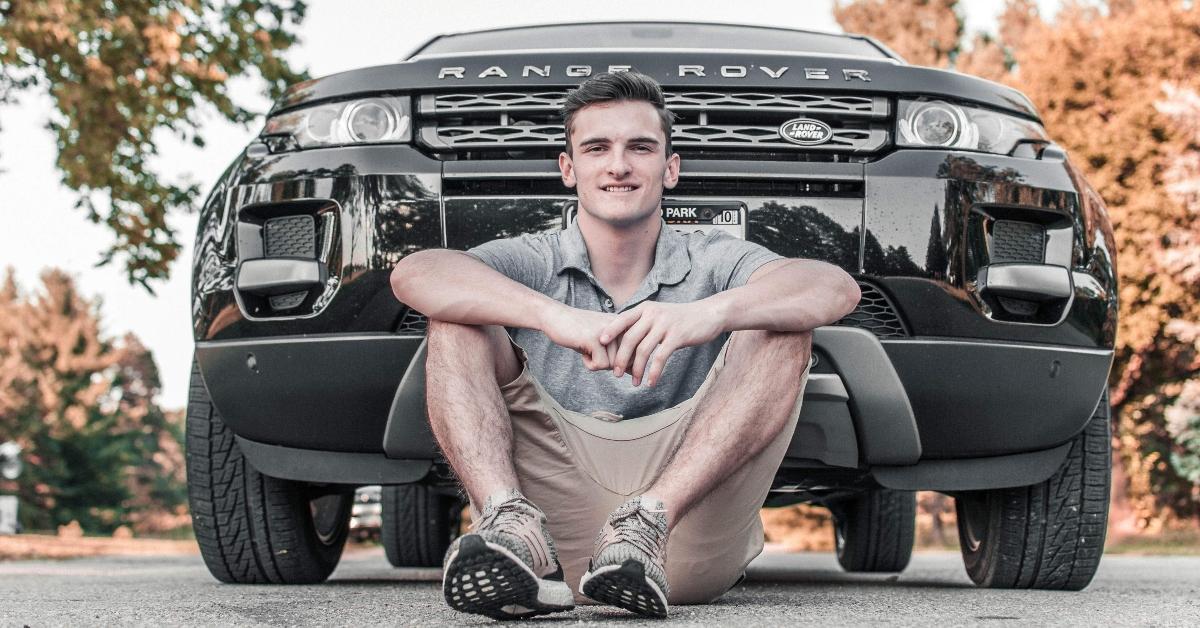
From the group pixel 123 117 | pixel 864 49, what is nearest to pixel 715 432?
pixel 864 49

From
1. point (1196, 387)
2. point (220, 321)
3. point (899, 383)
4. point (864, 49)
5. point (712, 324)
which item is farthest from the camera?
point (1196, 387)

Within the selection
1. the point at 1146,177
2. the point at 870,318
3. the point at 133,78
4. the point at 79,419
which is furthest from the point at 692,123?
the point at 79,419

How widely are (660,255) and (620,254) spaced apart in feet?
0.30

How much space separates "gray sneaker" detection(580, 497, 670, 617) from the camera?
2129 millimetres

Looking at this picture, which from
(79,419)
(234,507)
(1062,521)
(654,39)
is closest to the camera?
(1062,521)

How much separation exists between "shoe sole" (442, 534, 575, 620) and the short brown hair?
1.13m

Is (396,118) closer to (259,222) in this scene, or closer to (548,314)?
(259,222)

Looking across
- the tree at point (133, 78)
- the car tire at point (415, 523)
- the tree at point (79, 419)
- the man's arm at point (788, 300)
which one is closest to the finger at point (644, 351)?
the man's arm at point (788, 300)

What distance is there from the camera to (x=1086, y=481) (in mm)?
3330

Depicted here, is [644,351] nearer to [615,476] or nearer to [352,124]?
[615,476]

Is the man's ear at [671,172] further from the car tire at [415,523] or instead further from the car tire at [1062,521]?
the car tire at [415,523]

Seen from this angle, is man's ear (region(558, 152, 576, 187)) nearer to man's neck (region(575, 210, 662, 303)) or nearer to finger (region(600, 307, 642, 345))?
man's neck (region(575, 210, 662, 303))

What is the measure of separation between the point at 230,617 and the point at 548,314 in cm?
88

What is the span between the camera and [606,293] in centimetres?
282
